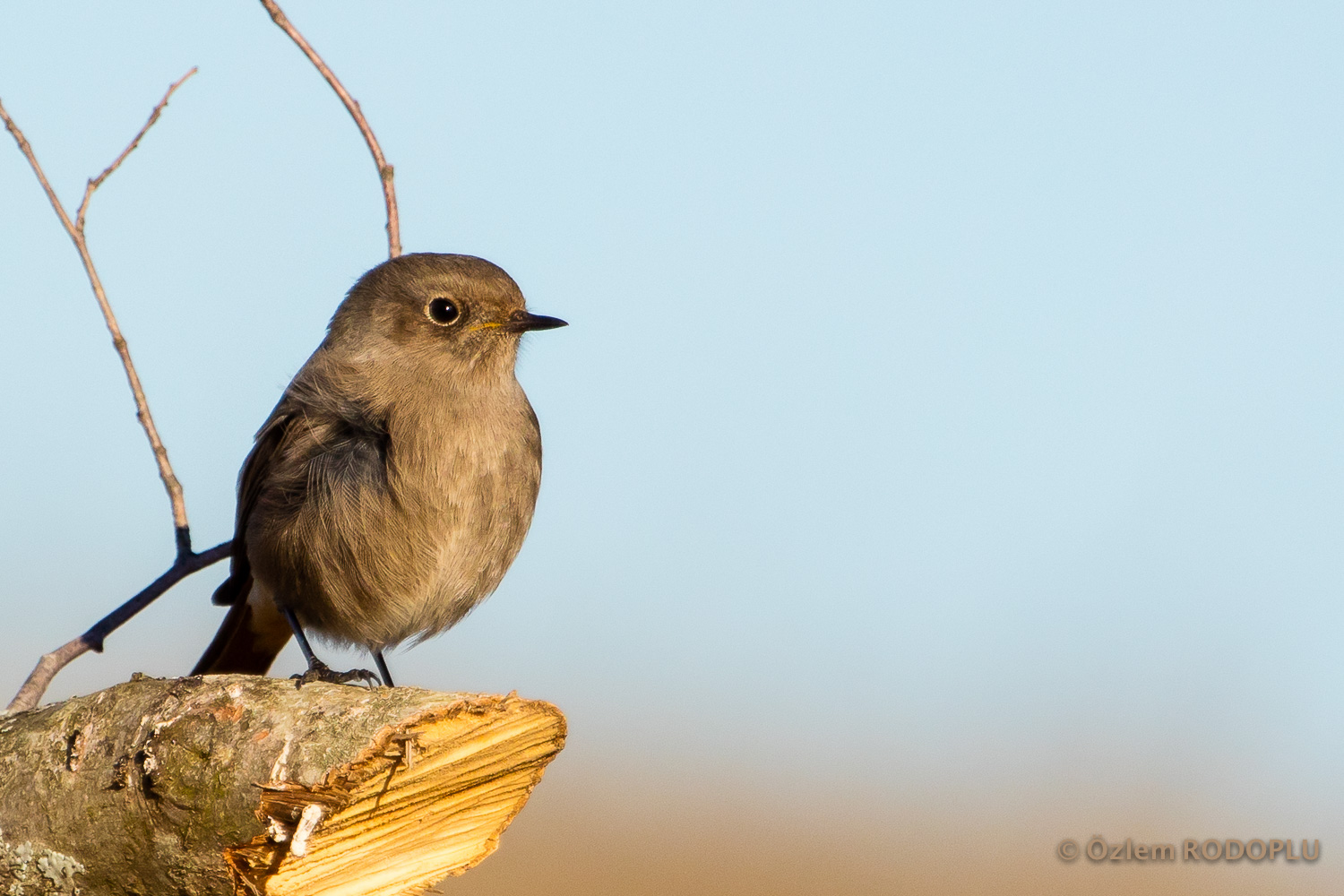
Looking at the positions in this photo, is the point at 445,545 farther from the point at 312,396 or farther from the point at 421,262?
the point at 421,262

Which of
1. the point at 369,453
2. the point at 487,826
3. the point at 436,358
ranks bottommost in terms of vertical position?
the point at 487,826

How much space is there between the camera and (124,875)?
8.63ft

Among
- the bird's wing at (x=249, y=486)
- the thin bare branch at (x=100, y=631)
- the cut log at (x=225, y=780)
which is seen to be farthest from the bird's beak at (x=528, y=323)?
the cut log at (x=225, y=780)

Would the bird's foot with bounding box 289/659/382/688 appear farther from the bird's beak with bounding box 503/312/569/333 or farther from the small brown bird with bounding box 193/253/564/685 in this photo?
the bird's beak with bounding box 503/312/569/333

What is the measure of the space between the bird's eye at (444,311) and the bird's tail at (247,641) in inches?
51.6

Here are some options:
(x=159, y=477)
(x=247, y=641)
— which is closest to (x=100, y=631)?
(x=159, y=477)

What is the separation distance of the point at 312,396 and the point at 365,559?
Answer: 70 cm

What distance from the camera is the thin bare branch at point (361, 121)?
13.6 ft

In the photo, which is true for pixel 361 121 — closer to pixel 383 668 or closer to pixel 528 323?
pixel 528 323

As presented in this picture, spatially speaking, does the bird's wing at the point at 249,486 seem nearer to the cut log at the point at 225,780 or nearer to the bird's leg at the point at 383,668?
the bird's leg at the point at 383,668

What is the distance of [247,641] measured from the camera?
5.33 meters

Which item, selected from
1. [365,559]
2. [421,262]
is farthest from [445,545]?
[421,262]

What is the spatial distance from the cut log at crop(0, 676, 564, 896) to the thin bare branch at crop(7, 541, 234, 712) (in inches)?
34.9

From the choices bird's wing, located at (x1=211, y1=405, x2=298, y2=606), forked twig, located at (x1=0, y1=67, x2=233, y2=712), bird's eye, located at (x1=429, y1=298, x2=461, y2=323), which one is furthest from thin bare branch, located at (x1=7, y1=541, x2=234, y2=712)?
bird's eye, located at (x1=429, y1=298, x2=461, y2=323)
